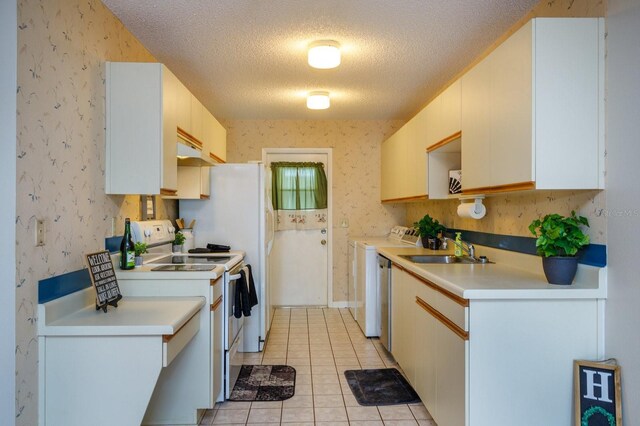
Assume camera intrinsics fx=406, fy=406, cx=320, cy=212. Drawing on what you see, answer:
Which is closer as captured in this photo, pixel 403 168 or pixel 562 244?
pixel 562 244

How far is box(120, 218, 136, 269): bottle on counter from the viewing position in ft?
7.61

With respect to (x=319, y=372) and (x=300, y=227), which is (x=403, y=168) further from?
(x=319, y=372)

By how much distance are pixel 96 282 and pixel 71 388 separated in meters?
0.46

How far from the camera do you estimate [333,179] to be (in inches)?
200

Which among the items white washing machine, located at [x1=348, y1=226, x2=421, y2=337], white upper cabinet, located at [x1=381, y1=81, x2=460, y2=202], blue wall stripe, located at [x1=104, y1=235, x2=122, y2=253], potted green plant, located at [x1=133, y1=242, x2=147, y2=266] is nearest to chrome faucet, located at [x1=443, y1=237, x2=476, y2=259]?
white upper cabinet, located at [x1=381, y1=81, x2=460, y2=202]

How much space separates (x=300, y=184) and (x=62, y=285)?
11.2 feet

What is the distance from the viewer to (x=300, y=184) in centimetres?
504

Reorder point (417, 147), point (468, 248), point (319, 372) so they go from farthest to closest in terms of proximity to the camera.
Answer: point (417, 147), point (319, 372), point (468, 248)

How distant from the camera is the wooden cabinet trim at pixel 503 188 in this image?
70.2 inches

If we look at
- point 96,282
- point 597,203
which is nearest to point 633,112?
point 597,203

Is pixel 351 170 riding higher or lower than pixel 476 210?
higher

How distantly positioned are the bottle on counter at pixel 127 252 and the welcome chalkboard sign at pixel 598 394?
2300 millimetres

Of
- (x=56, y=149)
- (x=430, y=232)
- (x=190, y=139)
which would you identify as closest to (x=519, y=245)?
(x=430, y=232)

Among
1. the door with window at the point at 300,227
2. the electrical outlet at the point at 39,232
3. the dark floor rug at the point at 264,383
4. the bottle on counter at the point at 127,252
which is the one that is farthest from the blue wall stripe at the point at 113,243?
the door with window at the point at 300,227
